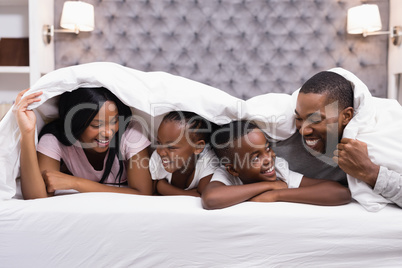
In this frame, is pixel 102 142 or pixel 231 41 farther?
pixel 231 41

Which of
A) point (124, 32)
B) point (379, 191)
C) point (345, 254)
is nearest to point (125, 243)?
point (345, 254)

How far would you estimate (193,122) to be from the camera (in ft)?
3.45

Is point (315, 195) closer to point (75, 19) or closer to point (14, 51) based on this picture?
point (75, 19)

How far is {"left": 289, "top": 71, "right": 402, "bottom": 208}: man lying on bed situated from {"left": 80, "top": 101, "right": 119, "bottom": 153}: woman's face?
57cm

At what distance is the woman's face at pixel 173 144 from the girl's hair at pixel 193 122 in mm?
16

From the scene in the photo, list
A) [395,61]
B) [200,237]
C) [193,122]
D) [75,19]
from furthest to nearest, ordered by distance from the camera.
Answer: [395,61], [75,19], [193,122], [200,237]

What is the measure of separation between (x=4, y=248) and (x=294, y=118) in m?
0.89

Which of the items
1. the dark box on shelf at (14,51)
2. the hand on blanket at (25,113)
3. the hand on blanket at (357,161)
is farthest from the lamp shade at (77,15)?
the hand on blanket at (357,161)

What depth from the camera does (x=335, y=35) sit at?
2322 millimetres

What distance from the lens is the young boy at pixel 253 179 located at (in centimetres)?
88

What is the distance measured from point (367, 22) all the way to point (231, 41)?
0.89 m

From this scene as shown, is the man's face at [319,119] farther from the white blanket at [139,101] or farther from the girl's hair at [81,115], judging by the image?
the girl's hair at [81,115]

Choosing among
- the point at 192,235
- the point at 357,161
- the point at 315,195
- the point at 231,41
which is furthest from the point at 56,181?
the point at 231,41

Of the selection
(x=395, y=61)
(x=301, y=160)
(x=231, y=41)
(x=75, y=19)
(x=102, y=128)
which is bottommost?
(x=301, y=160)
